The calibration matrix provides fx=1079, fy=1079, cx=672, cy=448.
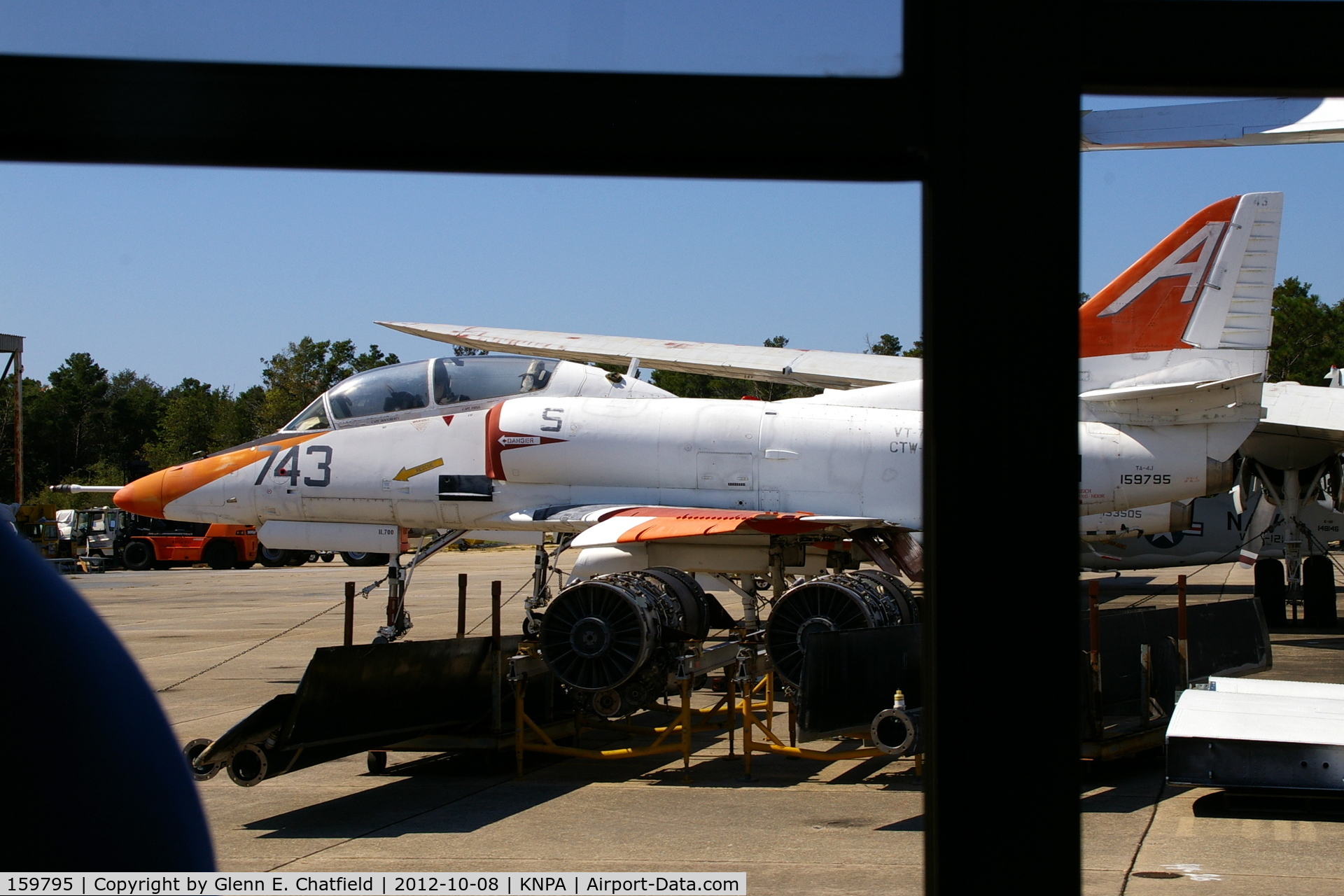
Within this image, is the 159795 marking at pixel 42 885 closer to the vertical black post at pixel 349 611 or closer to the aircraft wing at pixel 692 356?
the vertical black post at pixel 349 611

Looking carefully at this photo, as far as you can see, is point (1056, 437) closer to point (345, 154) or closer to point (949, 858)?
point (949, 858)

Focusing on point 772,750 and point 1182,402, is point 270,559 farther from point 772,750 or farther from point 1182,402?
point 772,750

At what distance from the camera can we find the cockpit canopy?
441 inches

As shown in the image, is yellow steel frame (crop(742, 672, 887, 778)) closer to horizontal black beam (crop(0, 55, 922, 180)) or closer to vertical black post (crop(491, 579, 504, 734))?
vertical black post (crop(491, 579, 504, 734))

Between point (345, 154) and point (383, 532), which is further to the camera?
point (383, 532)

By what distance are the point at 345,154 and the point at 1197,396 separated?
1218 centimetres

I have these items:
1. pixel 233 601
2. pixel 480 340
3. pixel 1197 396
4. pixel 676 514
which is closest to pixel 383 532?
pixel 676 514

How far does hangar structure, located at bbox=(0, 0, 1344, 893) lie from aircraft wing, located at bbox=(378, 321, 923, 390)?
1553cm

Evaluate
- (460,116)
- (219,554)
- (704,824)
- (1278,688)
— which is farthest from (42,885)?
(219,554)

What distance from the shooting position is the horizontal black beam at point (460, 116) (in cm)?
139

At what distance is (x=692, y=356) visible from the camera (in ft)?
56.7

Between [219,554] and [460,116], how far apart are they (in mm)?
38420

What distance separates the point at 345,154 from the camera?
4.68 ft

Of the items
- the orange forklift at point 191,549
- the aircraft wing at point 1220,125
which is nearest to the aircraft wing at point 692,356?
the aircraft wing at point 1220,125
